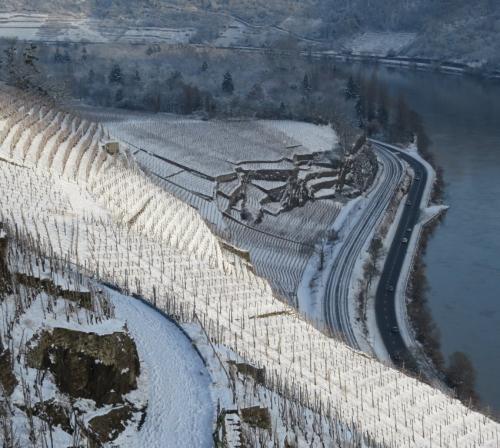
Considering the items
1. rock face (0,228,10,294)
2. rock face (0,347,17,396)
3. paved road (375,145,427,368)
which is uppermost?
rock face (0,228,10,294)

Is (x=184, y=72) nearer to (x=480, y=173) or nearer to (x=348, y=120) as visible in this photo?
(x=348, y=120)

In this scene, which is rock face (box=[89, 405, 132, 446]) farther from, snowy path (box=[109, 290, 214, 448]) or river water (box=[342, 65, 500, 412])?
river water (box=[342, 65, 500, 412])

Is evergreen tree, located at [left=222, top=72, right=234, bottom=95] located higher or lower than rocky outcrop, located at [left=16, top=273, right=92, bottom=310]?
lower

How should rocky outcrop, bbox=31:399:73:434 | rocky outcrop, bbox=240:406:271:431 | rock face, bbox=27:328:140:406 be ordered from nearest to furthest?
rocky outcrop, bbox=31:399:73:434 → rock face, bbox=27:328:140:406 → rocky outcrop, bbox=240:406:271:431

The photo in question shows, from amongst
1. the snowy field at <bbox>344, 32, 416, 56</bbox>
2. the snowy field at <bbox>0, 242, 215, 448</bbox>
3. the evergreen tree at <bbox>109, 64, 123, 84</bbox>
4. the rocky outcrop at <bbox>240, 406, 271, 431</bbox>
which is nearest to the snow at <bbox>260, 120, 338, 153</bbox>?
the evergreen tree at <bbox>109, 64, 123, 84</bbox>

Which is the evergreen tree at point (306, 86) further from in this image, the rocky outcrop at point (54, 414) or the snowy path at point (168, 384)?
the rocky outcrop at point (54, 414)

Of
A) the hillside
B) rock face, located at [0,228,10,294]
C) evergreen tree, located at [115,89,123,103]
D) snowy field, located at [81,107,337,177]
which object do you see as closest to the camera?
rock face, located at [0,228,10,294]
